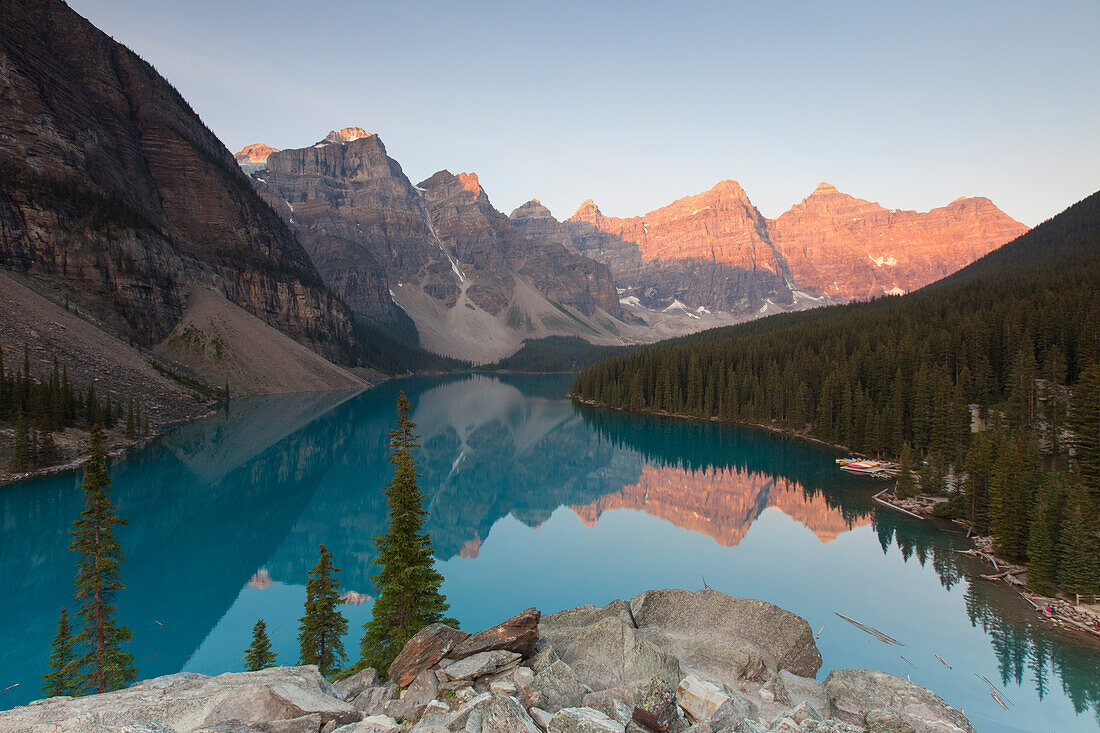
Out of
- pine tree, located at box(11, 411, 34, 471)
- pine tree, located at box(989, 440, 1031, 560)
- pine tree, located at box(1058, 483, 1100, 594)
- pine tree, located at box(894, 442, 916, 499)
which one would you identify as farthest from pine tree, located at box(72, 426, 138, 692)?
pine tree, located at box(894, 442, 916, 499)

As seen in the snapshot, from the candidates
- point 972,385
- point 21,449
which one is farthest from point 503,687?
point 972,385

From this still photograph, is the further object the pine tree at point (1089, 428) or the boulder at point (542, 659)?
the pine tree at point (1089, 428)

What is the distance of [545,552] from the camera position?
31.4 metres

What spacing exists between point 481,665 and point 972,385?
60.4m

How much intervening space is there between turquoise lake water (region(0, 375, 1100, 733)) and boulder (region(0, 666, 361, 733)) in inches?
416

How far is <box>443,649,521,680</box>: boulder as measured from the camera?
1063 centimetres

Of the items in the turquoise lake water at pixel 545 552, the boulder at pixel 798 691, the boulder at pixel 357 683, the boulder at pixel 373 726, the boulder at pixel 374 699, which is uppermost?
the boulder at pixel 373 726

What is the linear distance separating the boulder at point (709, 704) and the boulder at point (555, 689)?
6.37ft

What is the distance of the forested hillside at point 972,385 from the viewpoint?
26.0 m

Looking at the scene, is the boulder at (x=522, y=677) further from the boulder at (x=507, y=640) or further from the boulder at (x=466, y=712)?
the boulder at (x=466, y=712)

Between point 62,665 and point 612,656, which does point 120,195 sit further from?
point 612,656

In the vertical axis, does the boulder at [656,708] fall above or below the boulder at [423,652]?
above

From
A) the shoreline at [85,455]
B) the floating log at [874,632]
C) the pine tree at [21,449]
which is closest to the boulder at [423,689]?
the floating log at [874,632]

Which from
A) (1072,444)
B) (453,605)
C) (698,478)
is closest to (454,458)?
(698,478)
